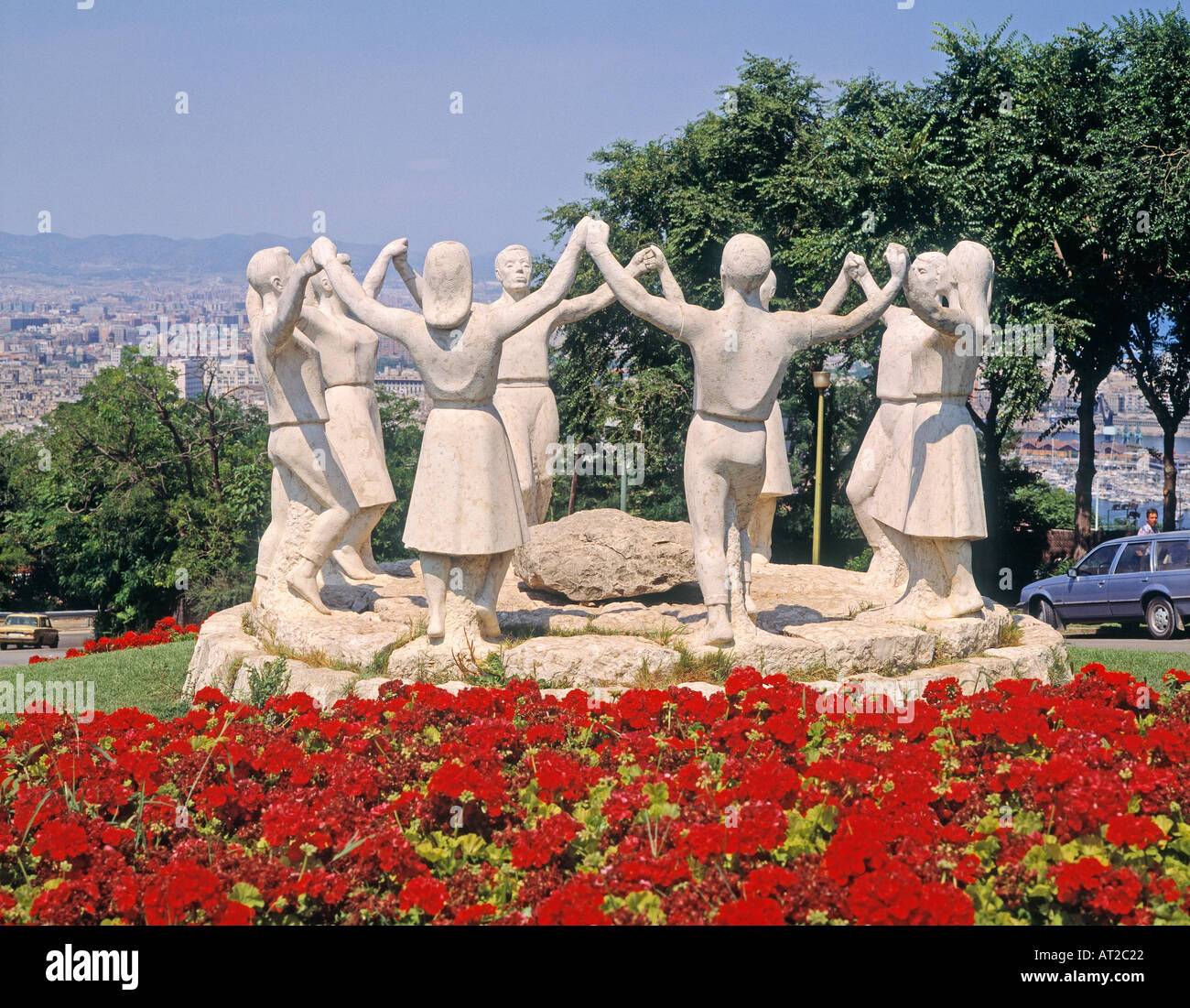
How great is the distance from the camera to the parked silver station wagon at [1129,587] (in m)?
16.3

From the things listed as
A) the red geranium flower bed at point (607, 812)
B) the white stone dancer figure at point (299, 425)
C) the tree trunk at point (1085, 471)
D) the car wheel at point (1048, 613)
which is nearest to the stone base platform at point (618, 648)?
the white stone dancer figure at point (299, 425)

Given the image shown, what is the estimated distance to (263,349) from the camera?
8477mm

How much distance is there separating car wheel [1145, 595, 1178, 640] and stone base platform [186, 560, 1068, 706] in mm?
8745

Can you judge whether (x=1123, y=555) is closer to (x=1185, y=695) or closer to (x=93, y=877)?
(x=1185, y=695)

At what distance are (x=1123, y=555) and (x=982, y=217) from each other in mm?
6112

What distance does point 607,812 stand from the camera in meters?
4.59

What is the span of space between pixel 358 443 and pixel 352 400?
1.30 ft

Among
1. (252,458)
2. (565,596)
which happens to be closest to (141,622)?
(252,458)

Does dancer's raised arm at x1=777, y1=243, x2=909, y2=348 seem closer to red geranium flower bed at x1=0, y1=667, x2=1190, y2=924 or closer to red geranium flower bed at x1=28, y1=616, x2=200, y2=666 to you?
red geranium flower bed at x1=0, y1=667, x2=1190, y2=924

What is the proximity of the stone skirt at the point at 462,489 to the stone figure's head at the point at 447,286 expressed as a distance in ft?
1.81

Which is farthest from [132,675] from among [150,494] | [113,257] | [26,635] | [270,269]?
[113,257]

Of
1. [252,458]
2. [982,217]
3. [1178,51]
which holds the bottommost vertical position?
[252,458]

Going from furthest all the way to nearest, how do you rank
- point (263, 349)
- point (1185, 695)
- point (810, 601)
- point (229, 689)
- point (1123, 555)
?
point (1123, 555) → point (810, 601) → point (263, 349) → point (229, 689) → point (1185, 695)

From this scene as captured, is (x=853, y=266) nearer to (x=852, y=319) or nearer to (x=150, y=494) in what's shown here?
(x=852, y=319)
